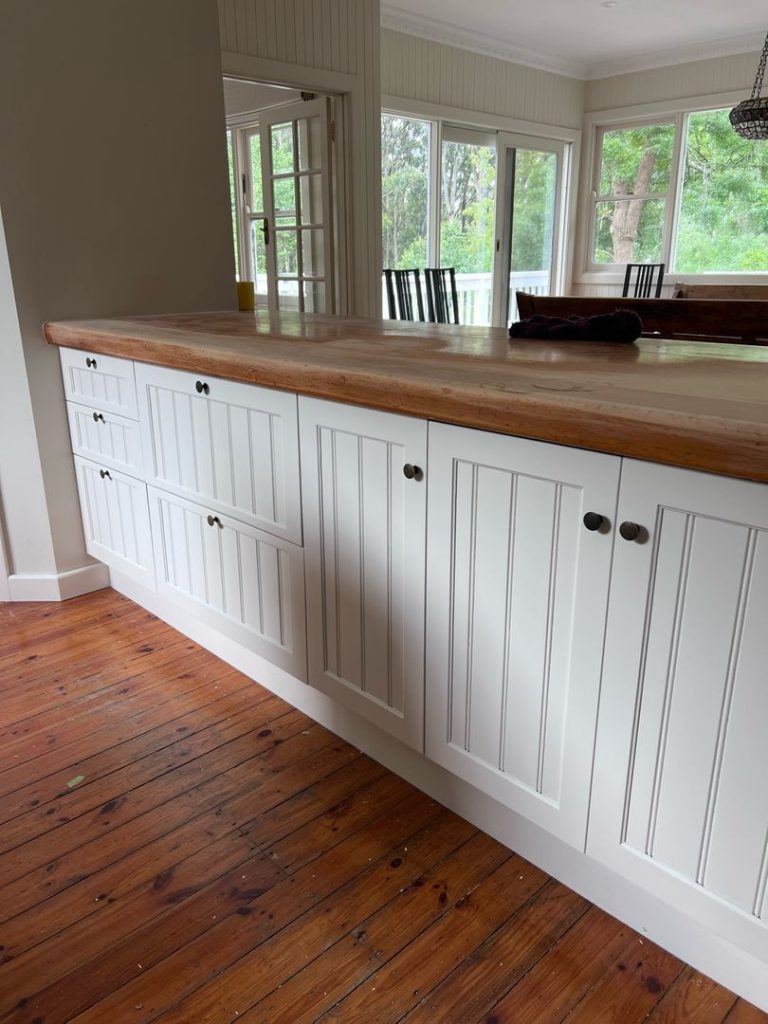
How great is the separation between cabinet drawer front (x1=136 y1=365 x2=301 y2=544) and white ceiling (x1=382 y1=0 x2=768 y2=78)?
4175 mm

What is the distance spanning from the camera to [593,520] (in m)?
1.02

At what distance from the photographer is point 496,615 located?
4.00ft

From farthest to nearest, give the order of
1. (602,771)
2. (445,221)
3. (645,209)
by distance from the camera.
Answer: (645,209) < (445,221) < (602,771)

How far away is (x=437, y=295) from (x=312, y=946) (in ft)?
15.2

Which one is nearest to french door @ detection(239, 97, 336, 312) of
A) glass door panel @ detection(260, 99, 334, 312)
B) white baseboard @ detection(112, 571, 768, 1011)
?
glass door panel @ detection(260, 99, 334, 312)

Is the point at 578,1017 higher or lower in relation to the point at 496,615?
lower

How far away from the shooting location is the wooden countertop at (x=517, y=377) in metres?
0.90

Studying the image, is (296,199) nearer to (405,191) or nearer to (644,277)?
(405,191)

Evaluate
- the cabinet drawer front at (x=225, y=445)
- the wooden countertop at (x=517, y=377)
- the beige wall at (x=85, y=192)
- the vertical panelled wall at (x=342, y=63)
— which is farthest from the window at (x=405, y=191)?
the cabinet drawer front at (x=225, y=445)

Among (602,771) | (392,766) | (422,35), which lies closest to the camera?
(602,771)

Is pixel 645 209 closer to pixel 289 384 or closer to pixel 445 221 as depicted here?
pixel 445 221

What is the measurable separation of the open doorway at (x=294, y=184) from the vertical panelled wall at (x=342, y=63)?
0.10 metres

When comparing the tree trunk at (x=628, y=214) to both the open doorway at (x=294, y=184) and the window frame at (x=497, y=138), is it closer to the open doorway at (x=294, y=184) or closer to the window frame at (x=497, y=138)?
the window frame at (x=497, y=138)

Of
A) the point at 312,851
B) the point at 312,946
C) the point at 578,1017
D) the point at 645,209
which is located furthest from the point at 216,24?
the point at 645,209
